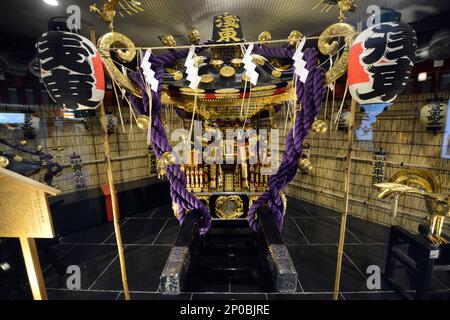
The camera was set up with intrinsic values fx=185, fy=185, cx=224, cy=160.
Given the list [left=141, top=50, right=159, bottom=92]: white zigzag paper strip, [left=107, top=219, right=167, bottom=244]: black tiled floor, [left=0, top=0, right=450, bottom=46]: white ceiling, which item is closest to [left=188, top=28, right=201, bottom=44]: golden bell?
[left=0, top=0, right=450, bottom=46]: white ceiling

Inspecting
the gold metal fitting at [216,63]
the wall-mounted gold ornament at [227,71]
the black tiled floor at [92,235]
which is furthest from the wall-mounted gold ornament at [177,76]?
the black tiled floor at [92,235]

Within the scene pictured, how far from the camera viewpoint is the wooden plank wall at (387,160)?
365cm

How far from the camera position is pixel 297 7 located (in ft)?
9.68

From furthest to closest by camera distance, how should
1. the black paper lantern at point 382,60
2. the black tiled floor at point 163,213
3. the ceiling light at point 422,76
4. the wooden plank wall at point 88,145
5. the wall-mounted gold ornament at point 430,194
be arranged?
1. the black tiled floor at point 163,213
2. the wooden plank wall at point 88,145
3. the ceiling light at point 422,76
4. the wall-mounted gold ornament at point 430,194
5. the black paper lantern at point 382,60

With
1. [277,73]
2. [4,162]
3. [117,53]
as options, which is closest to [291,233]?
[277,73]

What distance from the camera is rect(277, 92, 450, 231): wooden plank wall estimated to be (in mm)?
3650

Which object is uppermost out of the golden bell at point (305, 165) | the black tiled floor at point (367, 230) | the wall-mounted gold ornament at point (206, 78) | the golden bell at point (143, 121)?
the wall-mounted gold ornament at point (206, 78)

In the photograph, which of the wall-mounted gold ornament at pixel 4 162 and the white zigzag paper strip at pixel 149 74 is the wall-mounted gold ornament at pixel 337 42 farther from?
the wall-mounted gold ornament at pixel 4 162

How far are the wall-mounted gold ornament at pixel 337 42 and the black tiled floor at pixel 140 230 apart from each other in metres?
4.03

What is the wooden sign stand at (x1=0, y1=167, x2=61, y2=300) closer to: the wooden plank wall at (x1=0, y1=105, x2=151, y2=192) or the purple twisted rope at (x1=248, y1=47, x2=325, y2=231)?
the purple twisted rope at (x1=248, y1=47, x2=325, y2=231)

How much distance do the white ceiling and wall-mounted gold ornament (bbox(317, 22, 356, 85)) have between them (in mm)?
1684

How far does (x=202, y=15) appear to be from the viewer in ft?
10.5

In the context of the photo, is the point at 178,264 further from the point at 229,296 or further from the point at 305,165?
the point at 305,165

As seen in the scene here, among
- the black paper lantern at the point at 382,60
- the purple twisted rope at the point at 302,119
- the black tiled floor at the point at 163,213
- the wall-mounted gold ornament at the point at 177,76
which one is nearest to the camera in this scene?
the black paper lantern at the point at 382,60
